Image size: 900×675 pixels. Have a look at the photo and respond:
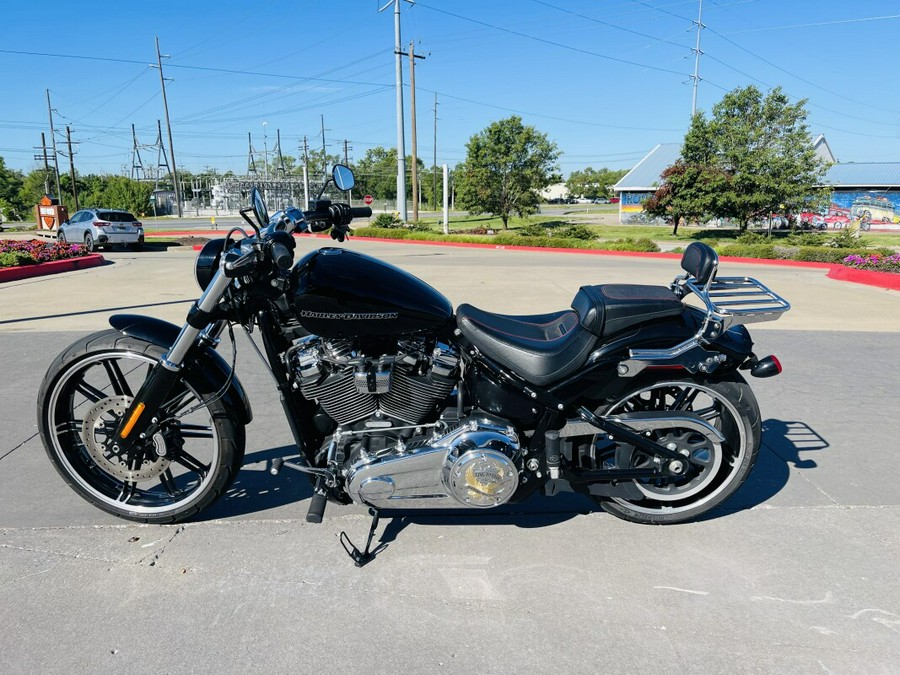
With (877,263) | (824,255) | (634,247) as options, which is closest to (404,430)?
(877,263)

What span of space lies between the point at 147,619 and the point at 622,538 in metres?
2.06

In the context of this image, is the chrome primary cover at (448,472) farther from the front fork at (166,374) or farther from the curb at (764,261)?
the curb at (764,261)

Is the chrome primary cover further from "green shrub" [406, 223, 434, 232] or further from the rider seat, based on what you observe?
"green shrub" [406, 223, 434, 232]

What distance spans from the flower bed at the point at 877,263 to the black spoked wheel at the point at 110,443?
490 inches

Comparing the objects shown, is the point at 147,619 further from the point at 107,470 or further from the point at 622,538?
the point at 622,538

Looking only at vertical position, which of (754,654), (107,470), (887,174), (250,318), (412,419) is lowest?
(754,654)

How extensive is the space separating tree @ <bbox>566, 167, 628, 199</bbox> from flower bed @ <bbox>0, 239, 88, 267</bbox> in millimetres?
98535

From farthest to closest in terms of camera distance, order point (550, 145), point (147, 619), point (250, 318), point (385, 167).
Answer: point (385, 167)
point (550, 145)
point (250, 318)
point (147, 619)

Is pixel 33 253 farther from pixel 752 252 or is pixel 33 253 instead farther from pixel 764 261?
pixel 752 252

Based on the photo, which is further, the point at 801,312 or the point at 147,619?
the point at 801,312

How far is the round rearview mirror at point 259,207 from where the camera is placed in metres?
2.62

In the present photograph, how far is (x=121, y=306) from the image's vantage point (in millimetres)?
8711

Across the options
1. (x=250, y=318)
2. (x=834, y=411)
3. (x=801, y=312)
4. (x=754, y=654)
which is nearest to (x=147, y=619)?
(x=250, y=318)

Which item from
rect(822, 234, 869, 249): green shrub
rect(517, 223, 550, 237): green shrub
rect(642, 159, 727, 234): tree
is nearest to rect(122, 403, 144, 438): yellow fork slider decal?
rect(517, 223, 550, 237): green shrub
